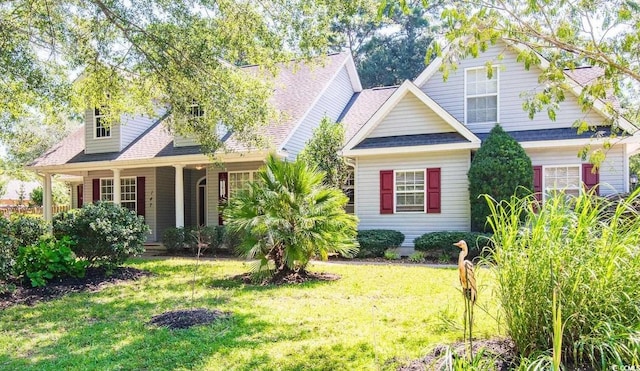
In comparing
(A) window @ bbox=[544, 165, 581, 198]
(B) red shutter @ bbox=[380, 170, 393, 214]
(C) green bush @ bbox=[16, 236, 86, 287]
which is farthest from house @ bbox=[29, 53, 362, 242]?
(A) window @ bbox=[544, 165, 581, 198]

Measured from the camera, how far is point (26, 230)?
29.2 ft

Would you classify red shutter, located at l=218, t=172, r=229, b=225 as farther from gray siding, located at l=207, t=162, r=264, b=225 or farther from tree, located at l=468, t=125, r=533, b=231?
tree, located at l=468, t=125, r=533, b=231

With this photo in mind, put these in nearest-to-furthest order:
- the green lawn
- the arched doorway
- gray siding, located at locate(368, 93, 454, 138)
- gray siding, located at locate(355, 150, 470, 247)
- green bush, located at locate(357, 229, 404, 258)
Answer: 1. the green lawn
2. green bush, located at locate(357, 229, 404, 258)
3. gray siding, located at locate(355, 150, 470, 247)
4. gray siding, located at locate(368, 93, 454, 138)
5. the arched doorway

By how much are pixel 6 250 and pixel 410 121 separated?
420 inches

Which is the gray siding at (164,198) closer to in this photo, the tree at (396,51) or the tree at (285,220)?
the tree at (285,220)

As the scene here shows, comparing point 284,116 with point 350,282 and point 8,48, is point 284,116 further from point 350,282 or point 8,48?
Answer: point 8,48

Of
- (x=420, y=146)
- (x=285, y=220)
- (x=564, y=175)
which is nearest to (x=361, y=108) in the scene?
(x=420, y=146)

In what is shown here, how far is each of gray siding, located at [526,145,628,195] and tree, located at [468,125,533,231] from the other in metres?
0.92

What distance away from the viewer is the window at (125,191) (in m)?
18.9

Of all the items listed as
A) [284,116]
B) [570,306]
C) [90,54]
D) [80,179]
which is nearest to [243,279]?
[284,116]

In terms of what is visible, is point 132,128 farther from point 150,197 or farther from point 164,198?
point 164,198

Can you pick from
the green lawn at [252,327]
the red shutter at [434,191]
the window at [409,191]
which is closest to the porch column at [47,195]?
the green lawn at [252,327]

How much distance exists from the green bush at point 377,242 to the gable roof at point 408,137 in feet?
8.43

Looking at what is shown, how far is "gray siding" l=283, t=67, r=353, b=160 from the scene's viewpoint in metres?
15.6
